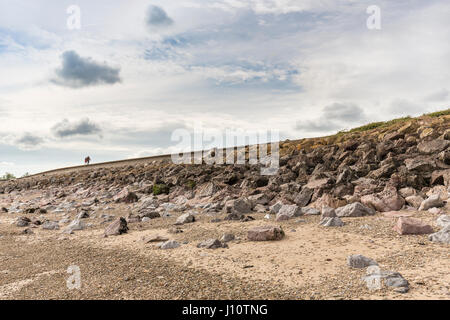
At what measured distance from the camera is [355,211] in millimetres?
5570

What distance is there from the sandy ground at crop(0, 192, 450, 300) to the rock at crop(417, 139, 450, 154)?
3.66m

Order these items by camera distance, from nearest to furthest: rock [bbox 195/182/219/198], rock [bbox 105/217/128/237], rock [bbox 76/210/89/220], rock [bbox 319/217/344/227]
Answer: rock [bbox 319/217/344/227], rock [bbox 105/217/128/237], rock [bbox 76/210/89/220], rock [bbox 195/182/219/198]

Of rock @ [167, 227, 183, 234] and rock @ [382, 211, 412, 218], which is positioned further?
rock @ [167, 227, 183, 234]

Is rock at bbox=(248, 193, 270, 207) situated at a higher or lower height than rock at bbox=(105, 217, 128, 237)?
higher

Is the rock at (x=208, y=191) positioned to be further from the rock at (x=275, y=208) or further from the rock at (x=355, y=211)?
the rock at (x=355, y=211)

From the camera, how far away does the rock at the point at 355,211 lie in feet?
18.3

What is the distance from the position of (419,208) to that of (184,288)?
426 centimetres

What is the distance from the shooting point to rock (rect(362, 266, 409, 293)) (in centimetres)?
300

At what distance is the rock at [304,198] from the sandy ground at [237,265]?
1081 mm

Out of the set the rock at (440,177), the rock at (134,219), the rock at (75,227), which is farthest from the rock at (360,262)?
the rock at (75,227)

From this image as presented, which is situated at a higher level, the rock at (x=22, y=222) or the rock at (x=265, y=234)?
the rock at (x=265, y=234)
